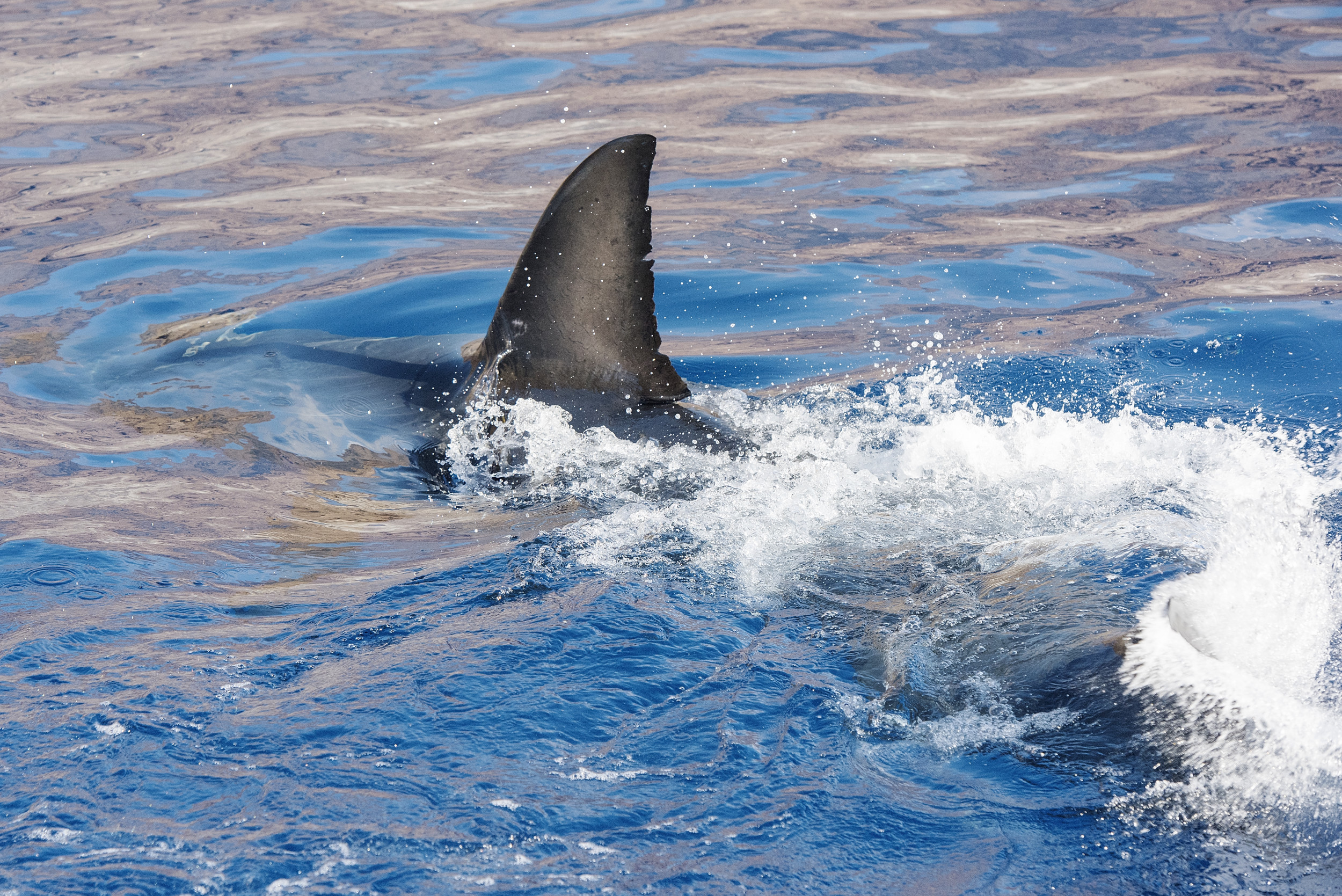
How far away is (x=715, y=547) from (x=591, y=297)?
3.78 feet

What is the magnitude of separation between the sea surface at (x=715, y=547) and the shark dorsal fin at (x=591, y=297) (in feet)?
0.67

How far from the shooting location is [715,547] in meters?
4.02

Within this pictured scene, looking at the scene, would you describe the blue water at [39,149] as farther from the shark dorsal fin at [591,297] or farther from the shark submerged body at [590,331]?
the shark dorsal fin at [591,297]

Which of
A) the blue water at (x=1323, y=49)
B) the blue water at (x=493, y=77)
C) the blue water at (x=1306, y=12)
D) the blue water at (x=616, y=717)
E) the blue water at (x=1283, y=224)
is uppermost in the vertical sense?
the blue water at (x=1306, y=12)

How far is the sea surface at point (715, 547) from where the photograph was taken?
8.73 feet

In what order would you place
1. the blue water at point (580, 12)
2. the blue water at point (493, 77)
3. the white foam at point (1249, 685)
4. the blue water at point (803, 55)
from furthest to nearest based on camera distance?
1. the blue water at point (580, 12)
2. the blue water at point (803, 55)
3. the blue water at point (493, 77)
4. the white foam at point (1249, 685)

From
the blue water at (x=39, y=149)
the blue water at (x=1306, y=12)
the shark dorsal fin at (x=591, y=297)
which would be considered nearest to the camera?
the shark dorsal fin at (x=591, y=297)

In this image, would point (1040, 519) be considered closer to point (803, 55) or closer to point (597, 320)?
point (597, 320)

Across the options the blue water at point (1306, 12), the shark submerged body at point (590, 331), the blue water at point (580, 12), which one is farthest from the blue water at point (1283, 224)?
the blue water at point (580, 12)

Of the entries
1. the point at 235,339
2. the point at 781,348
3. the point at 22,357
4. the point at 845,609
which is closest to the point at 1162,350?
the point at 781,348

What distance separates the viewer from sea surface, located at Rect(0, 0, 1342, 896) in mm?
2662

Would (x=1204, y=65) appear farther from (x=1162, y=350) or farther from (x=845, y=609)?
(x=845, y=609)

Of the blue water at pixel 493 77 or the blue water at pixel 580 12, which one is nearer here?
the blue water at pixel 493 77

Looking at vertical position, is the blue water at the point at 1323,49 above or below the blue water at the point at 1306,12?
below
